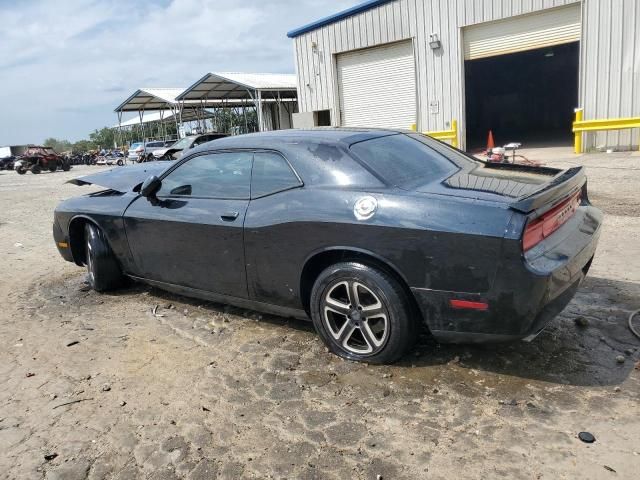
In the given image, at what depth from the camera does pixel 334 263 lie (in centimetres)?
342

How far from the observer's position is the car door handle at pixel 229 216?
12.4ft

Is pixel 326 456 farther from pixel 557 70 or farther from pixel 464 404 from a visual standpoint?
pixel 557 70

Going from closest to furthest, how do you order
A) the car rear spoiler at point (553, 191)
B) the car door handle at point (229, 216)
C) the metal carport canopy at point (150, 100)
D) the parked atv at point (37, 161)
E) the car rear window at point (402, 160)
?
the car rear spoiler at point (553, 191) < the car rear window at point (402, 160) < the car door handle at point (229, 216) < the parked atv at point (37, 161) < the metal carport canopy at point (150, 100)

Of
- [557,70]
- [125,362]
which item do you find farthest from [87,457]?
[557,70]

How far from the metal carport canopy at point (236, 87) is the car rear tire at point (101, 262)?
78.7 feet

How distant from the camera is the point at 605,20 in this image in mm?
13594

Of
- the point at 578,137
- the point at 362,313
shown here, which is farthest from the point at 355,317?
the point at 578,137

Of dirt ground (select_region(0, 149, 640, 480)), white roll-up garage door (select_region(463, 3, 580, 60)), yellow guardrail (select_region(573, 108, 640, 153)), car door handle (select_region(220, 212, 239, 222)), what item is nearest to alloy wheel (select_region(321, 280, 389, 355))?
dirt ground (select_region(0, 149, 640, 480))

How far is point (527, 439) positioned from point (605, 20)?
1434 centimetres

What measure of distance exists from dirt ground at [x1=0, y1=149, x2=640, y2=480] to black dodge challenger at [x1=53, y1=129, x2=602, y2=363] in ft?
1.01

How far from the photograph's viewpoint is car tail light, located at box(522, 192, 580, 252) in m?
2.78

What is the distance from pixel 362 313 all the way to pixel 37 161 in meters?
30.8

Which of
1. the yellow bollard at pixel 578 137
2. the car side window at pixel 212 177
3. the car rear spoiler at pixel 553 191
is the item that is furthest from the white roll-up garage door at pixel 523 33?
the car side window at pixel 212 177

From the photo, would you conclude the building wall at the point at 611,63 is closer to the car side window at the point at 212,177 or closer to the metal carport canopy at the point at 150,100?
the car side window at the point at 212,177
